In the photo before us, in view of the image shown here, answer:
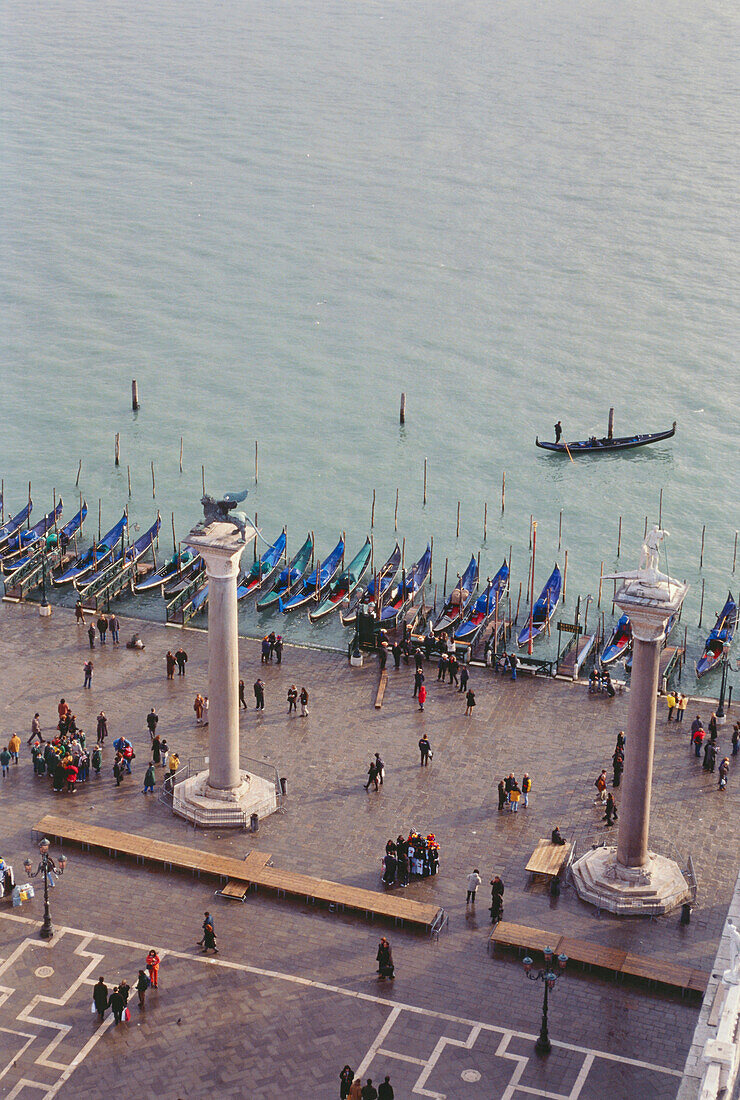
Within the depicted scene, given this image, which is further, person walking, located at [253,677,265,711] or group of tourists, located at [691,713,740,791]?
person walking, located at [253,677,265,711]

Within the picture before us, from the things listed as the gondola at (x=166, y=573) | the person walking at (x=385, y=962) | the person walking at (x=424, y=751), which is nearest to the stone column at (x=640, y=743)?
the person walking at (x=385, y=962)

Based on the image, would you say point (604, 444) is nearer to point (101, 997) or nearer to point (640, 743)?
point (640, 743)

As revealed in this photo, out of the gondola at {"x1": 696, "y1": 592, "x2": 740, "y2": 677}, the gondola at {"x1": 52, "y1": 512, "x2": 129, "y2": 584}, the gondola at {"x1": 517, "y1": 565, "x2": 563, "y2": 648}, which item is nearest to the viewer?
the gondola at {"x1": 696, "y1": 592, "x2": 740, "y2": 677}

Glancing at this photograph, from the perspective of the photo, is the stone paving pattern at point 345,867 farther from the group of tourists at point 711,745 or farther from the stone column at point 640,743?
the stone column at point 640,743

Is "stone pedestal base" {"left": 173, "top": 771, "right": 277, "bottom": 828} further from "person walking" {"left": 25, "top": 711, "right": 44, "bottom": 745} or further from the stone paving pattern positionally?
"person walking" {"left": 25, "top": 711, "right": 44, "bottom": 745}

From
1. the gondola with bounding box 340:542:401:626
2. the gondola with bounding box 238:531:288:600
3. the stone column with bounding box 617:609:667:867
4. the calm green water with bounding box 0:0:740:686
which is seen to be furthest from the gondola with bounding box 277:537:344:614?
the stone column with bounding box 617:609:667:867

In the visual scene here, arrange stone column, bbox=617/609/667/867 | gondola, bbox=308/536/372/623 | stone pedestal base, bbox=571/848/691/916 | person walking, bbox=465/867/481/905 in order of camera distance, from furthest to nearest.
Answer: gondola, bbox=308/536/372/623 → person walking, bbox=465/867/481/905 → stone pedestal base, bbox=571/848/691/916 → stone column, bbox=617/609/667/867

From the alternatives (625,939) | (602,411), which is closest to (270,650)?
(625,939)
